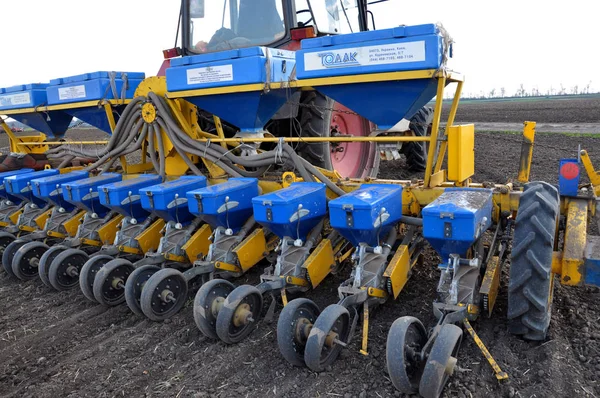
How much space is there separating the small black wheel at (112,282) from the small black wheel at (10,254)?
1341 mm

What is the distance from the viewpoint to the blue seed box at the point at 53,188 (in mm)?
4520

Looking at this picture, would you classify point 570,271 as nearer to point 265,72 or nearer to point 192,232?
point 265,72

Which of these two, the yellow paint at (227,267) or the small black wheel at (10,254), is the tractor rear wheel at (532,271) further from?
the small black wheel at (10,254)

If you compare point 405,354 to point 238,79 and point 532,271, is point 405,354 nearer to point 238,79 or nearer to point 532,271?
point 532,271

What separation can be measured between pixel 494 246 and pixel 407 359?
1.23m

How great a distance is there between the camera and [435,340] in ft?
7.27

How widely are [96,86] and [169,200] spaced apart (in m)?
1.79

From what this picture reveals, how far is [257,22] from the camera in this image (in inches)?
184

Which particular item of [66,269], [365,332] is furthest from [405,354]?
[66,269]

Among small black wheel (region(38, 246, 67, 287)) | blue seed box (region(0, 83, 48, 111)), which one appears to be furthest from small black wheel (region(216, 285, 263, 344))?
blue seed box (region(0, 83, 48, 111))

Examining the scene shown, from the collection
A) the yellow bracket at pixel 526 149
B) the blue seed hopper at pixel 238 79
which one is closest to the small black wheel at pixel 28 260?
the blue seed hopper at pixel 238 79

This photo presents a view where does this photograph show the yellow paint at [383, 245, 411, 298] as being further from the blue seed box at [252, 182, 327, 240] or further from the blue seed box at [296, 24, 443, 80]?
the blue seed box at [296, 24, 443, 80]

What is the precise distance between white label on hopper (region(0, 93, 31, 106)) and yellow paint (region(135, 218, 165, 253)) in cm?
254

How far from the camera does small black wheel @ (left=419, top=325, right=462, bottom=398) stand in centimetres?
209
